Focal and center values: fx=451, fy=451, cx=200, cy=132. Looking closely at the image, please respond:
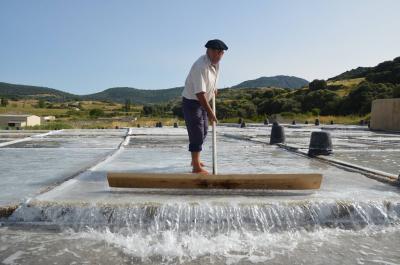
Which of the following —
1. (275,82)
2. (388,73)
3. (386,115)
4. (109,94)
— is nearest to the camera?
(386,115)

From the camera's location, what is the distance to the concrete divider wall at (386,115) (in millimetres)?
20391

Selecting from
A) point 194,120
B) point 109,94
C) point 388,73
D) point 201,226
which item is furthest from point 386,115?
point 109,94

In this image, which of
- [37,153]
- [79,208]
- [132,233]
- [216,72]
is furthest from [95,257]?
[37,153]

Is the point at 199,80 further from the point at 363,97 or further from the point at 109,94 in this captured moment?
the point at 109,94

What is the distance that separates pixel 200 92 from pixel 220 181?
1.02 m

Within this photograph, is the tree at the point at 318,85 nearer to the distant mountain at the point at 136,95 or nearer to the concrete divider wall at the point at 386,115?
the concrete divider wall at the point at 386,115

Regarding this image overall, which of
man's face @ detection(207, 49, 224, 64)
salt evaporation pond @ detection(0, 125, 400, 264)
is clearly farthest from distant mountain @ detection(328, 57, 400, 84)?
salt evaporation pond @ detection(0, 125, 400, 264)

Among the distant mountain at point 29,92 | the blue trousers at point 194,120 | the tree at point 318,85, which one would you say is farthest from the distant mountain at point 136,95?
the blue trousers at point 194,120

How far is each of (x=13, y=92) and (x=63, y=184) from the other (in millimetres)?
133669

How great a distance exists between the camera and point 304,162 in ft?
23.0

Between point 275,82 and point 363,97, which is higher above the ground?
point 275,82

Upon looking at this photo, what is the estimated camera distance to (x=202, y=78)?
4801mm

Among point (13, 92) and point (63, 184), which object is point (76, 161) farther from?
point (13, 92)

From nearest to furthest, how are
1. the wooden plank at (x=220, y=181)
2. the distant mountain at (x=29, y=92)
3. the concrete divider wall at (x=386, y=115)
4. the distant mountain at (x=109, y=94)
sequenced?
the wooden plank at (x=220, y=181) < the concrete divider wall at (x=386, y=115) < the distant mountain at (x=29, y=92) < the distant mountain at (x=109, y=94)
